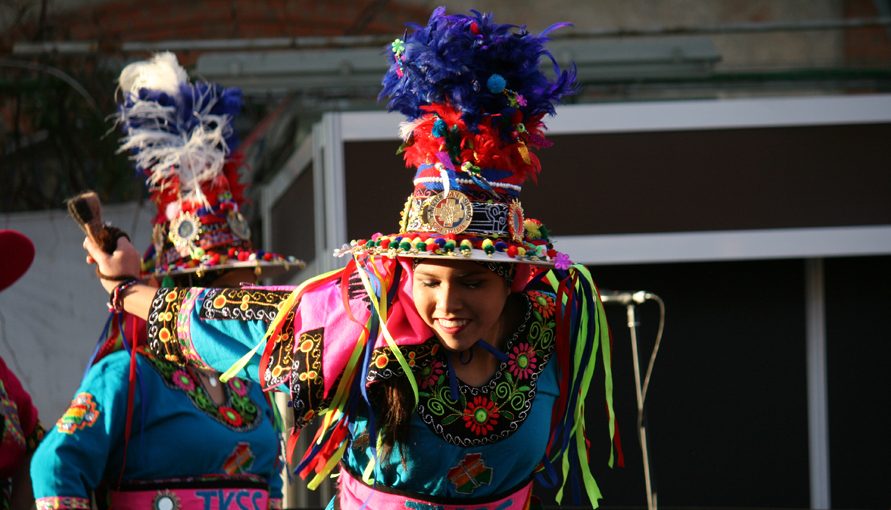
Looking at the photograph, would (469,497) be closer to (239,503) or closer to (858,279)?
(239,503)

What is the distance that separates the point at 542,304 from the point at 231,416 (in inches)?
46.1

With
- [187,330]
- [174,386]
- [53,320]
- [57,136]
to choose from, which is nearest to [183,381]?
[174,386]

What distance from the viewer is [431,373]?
8.51ft

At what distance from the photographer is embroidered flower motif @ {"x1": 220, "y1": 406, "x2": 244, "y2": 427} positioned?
11.6 feet

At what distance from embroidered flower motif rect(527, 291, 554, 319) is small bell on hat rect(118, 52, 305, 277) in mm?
1184

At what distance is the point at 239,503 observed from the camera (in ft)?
11.4

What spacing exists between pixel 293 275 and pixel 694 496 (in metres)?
2.15

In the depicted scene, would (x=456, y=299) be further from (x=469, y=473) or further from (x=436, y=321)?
(x=469, y=473)

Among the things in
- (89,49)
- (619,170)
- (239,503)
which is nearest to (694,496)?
(619,170)

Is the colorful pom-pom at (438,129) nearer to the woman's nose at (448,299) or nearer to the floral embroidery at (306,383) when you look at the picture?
the woman's nose at (448,299)

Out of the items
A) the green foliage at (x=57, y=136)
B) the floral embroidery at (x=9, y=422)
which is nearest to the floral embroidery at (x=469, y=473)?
the floral embroidery at (x=9, y=422)

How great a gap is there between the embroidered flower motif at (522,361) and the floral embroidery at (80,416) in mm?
1223

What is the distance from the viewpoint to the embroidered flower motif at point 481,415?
2576 mm

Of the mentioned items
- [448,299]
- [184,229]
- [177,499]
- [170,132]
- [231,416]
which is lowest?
[177,499]
